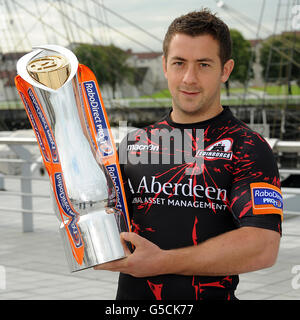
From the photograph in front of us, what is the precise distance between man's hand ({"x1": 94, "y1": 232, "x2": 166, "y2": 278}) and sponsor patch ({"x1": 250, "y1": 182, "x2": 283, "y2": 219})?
0.21m

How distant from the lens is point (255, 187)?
Answer: 1.21m

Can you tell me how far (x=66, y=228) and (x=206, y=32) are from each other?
0.51 meters

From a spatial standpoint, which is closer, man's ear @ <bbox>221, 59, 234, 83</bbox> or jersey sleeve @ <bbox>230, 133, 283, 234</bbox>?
jersey sleeve @ <bbox>230, 133, 283, 234</bbox>

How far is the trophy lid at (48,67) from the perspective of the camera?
1155mm

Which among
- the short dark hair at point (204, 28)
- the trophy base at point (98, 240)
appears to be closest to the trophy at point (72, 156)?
the trophy base at point (98, 240)

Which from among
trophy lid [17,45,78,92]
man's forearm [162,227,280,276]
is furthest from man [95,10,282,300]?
trophy lid [17,45,78,92]

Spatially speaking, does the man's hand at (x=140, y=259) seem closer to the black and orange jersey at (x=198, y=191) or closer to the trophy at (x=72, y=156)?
the trophy at (x=72, y=156)

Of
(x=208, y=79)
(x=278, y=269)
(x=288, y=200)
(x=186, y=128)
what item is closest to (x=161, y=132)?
(x=186, y=128)

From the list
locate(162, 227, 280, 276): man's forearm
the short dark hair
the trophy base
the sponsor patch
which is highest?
the short dark hair

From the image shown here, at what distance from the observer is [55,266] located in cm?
428

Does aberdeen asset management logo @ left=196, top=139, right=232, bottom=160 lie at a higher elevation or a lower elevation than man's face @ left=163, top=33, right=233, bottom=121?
lower

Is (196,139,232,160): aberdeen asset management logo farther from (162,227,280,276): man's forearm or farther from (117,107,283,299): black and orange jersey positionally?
(162,227,280,276): man's forearm

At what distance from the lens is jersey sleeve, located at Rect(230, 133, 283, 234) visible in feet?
3.90

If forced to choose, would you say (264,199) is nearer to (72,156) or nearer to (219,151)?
(219,151)
